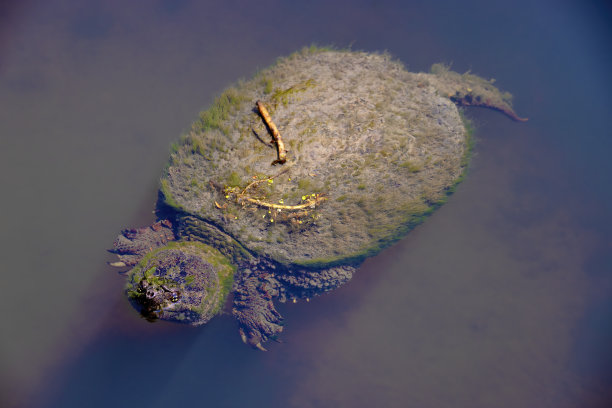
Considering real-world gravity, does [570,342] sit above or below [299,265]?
above

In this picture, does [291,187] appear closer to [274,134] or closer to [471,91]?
[274,134]

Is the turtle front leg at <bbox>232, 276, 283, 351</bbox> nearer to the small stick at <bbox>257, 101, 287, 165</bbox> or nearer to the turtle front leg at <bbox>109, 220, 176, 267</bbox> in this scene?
the turtle front leg at <bbox>109, 220, 176, 267</bbox>

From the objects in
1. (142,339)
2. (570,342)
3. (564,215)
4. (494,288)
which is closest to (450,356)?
(494,288)

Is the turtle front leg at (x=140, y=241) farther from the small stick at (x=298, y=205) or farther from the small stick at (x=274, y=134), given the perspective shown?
the small stick at (x=274, y=134)

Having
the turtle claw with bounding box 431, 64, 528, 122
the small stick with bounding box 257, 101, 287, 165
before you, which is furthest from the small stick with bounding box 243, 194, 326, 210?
the turtle claw with bounding box 431, 64, 528, 122

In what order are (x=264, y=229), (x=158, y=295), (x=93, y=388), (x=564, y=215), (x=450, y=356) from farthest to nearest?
1. (x=564, y=215)
2. (x=450, y=356)
3. (x=93, y=388)
4. (x=264, y=229)
5. (x=158, y=295)

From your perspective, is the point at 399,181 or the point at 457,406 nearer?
the point at 399,181

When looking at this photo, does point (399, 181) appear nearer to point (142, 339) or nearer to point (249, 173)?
point (249, 173)
